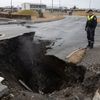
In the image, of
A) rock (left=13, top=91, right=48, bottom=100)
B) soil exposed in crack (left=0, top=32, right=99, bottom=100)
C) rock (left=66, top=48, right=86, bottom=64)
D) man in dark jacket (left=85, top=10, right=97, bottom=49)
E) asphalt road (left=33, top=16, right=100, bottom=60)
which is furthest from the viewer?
man in dark jacket (left=85, top=10, right=97, bottom=49)

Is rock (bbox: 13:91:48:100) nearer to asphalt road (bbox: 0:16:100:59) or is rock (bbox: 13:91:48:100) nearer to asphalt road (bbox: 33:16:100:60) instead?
asphalt road (bbox: 33:16:100:60)

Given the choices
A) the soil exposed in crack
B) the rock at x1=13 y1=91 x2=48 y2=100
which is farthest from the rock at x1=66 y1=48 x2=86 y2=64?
the rock at x1=13 y1=91 x2=48 y2=100

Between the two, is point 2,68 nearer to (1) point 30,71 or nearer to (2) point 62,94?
(1) point 30,71

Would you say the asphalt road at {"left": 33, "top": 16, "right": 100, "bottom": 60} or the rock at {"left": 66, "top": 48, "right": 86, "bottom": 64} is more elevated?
the rock at {"left": 66, "top": 48, "right": 86, "bottom": 64}

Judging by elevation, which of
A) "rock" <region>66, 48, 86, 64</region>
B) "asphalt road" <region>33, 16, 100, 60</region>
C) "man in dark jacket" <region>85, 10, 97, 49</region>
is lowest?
"asphalt road" <region>33, 16, 100, 60</region>

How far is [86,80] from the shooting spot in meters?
8.90

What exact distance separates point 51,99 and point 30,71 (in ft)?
20.0

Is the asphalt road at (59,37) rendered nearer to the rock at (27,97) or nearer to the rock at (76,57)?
the rock at (76,57)

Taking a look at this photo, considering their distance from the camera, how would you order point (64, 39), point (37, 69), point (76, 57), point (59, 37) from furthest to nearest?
1. point (59, 37)
2. point (64, 39)
3. point (37, 69)
4. point (76, 57)

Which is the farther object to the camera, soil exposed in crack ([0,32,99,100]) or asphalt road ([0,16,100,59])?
asphalt road ([0,16,100,59])

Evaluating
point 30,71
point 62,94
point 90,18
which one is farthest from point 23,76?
point 62,94

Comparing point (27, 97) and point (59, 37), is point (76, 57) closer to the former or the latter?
point (27, 97)

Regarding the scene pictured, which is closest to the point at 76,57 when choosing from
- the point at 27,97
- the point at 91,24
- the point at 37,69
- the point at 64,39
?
the point at 37,69

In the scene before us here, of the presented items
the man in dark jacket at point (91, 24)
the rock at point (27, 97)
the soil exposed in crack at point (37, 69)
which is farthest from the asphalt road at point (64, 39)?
the rock at point (27, 97)
